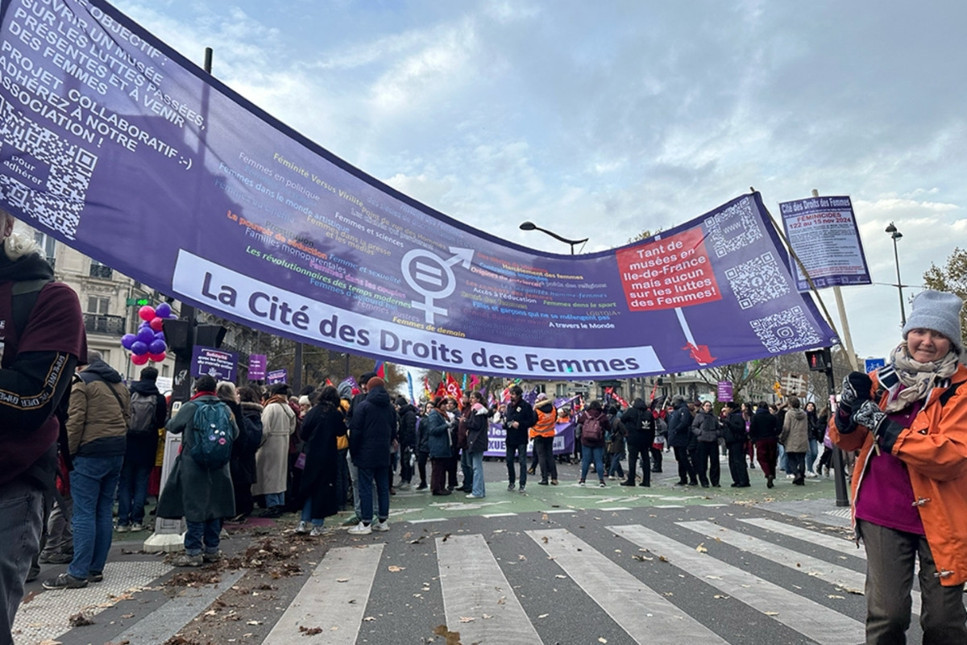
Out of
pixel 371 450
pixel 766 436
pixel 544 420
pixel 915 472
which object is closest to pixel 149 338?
pixel 371 450

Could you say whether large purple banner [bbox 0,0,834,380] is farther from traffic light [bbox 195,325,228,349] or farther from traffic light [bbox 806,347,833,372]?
traffic light [bbox 806,347,833,372]

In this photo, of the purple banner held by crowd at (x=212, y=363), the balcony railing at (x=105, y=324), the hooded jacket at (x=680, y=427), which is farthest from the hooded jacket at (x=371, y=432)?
the balcony railing at (x=105, y=324)

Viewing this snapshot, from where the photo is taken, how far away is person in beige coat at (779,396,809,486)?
47.7 feet

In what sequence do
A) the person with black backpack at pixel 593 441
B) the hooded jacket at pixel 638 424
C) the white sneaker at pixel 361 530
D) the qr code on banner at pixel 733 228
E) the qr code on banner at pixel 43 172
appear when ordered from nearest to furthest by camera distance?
the qr code on banner at pixel 43 172 < the qr code on banner at pixel 733 228 < the white sneaker at pixel 361 530 < the hooded jacket at pixel 638 424 < the person with black backpack at pixel 593 441

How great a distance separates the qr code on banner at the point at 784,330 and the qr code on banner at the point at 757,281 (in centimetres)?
21

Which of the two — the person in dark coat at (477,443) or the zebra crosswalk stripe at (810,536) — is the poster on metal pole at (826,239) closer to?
the zebra crosswalk stripe at (810,536)

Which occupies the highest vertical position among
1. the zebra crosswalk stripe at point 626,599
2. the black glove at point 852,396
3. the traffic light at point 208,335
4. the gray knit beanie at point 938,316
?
the traffic light at point 208,335

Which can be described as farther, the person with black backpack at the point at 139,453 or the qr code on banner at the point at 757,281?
the person with black backpack at the point at 139,453

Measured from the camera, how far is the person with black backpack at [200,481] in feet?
21.0

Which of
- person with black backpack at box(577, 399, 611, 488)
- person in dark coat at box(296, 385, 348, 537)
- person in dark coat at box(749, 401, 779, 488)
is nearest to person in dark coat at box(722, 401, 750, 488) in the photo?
person in dark coat at box(749, 401, 779, 488)

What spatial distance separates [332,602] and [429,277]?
2.73 meters

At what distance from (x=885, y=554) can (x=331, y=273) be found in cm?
397

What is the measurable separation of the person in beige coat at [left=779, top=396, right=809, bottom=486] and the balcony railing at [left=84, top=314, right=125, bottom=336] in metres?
44.8

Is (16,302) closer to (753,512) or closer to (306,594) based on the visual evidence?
(306,594)
